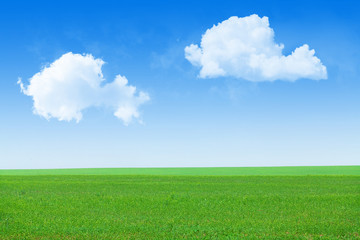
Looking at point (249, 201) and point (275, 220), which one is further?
point (249, 201)

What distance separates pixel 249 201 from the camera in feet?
91.7

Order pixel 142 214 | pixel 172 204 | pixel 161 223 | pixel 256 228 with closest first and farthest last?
pixel 256 228 < pixel 161 223 < pixel 142 214 < pixel 172 204

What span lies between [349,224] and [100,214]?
13980mm

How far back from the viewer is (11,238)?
17484 mm

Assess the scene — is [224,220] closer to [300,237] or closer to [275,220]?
[275,220]

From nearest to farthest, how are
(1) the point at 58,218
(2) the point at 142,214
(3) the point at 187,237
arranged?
(3) the point at 187,237 → (1) the point at 58,218 → (2) the point at 142,214

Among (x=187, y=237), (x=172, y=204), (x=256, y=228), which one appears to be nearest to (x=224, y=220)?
(x=256, y=228)

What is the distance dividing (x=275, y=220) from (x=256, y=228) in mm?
2396

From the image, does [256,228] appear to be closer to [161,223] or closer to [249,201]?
[161,223]

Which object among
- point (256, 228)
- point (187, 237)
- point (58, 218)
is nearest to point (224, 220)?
point (256, 228)

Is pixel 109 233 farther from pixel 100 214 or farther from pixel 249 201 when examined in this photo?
pixel 249 201

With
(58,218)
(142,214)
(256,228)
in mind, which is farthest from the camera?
(142,214)

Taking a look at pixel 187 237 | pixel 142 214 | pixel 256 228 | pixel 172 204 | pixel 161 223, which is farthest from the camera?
pixel 172 204

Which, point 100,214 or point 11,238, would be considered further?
point 100,214
